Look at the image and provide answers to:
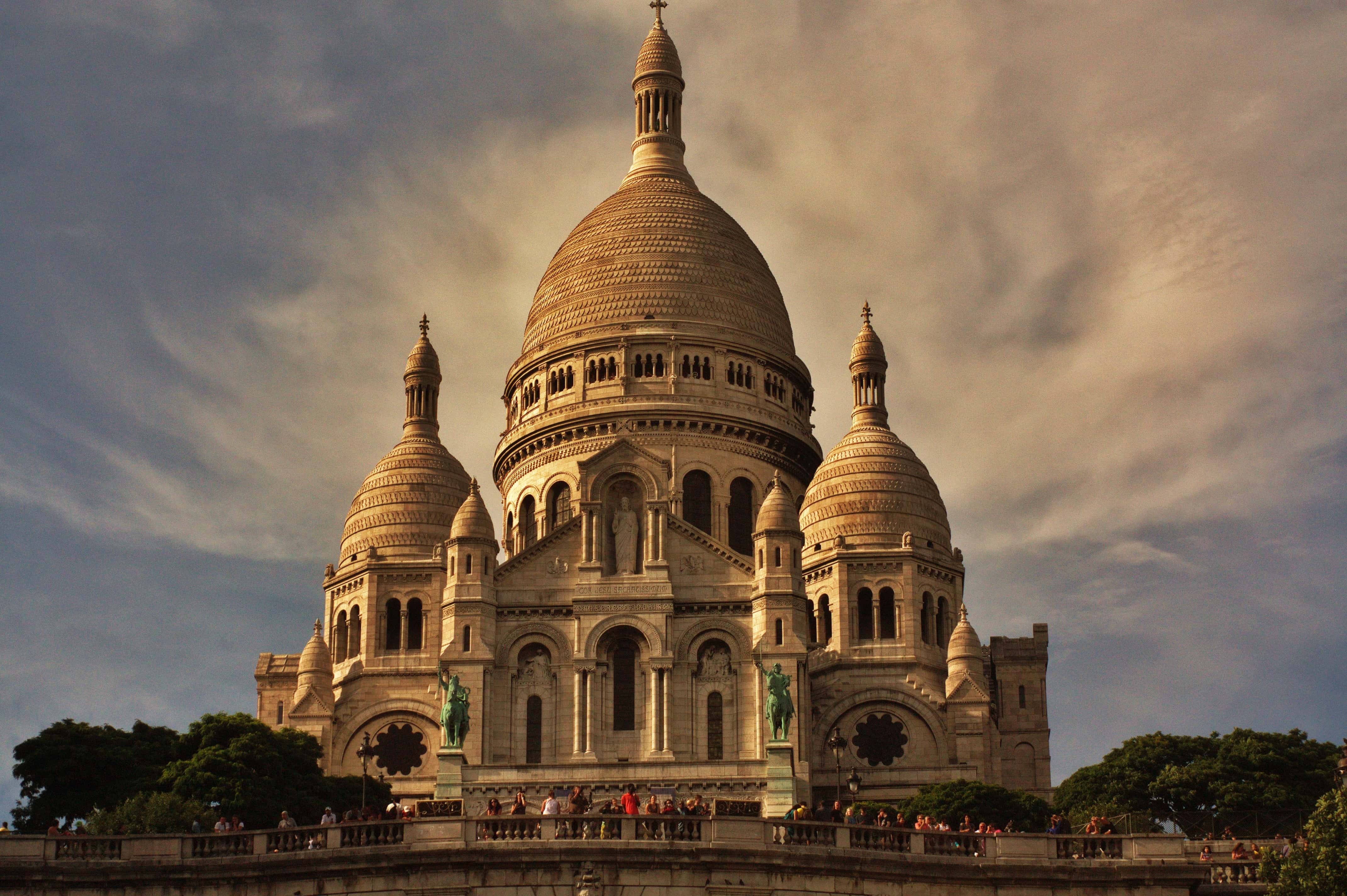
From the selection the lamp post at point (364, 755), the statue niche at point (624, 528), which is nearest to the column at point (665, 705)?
the statue niche at point (624, 528)

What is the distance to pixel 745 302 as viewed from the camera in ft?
343

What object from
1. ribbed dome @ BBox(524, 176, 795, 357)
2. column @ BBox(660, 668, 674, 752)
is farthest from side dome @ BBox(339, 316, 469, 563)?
column @ BBox(660, 668, 674, 752)

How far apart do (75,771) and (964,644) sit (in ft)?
112

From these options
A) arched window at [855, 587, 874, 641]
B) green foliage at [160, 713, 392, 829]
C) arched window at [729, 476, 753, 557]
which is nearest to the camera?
green foliage at [160, 713, 392, 829]

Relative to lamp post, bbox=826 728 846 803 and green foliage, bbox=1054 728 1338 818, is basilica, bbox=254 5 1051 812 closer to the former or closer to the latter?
lamp post, bbox=826 728 846 803

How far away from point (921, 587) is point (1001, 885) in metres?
52.9

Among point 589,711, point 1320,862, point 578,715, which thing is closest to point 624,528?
point 589,711

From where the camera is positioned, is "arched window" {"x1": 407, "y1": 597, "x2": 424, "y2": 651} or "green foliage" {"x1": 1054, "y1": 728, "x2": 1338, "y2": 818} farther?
"arched window" {"x1": 407, "y1": 597, "x2": 424, "y2": 651}

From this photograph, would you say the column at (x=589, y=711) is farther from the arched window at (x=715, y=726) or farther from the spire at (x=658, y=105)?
the spire at (x=658, y=105)

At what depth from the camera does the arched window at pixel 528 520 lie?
3910 inches

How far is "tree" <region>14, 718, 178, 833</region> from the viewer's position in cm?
7425

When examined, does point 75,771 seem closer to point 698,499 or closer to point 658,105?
point 698,499

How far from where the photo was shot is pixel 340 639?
96.6m

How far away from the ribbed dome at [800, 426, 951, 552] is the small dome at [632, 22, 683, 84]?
2433cm
